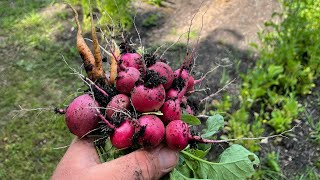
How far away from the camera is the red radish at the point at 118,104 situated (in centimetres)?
148

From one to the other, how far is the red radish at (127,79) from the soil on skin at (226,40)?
1515 mm

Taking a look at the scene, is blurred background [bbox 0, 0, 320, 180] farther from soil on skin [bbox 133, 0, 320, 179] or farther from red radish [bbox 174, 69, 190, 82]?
red radish [bbox 174, 69, 190, 82]

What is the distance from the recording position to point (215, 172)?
5.31 ft

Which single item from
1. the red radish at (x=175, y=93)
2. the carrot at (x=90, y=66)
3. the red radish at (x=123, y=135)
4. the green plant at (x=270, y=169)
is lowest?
the green plant at (x=270, y=169)

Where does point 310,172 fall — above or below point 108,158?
below

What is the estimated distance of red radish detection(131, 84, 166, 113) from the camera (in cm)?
143

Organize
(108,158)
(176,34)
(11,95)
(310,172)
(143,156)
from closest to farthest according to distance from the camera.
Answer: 1. (143,156)
2. (108,158)
3. (310,172)
4. (11,95)
5. (176,34)

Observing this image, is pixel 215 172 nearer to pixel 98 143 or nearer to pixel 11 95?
pixel 98 143

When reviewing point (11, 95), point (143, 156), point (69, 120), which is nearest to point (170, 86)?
point (143, 156)

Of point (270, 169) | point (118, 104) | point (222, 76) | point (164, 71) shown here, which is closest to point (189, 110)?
point (164, 71)

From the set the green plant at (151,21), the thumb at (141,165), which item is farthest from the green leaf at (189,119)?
the green plant at (151,21)

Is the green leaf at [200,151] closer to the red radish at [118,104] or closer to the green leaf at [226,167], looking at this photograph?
the green leaf at [226,167]

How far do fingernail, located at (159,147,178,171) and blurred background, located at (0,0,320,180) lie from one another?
0.79 metres

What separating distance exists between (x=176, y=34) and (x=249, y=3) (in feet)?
→ 2.78
